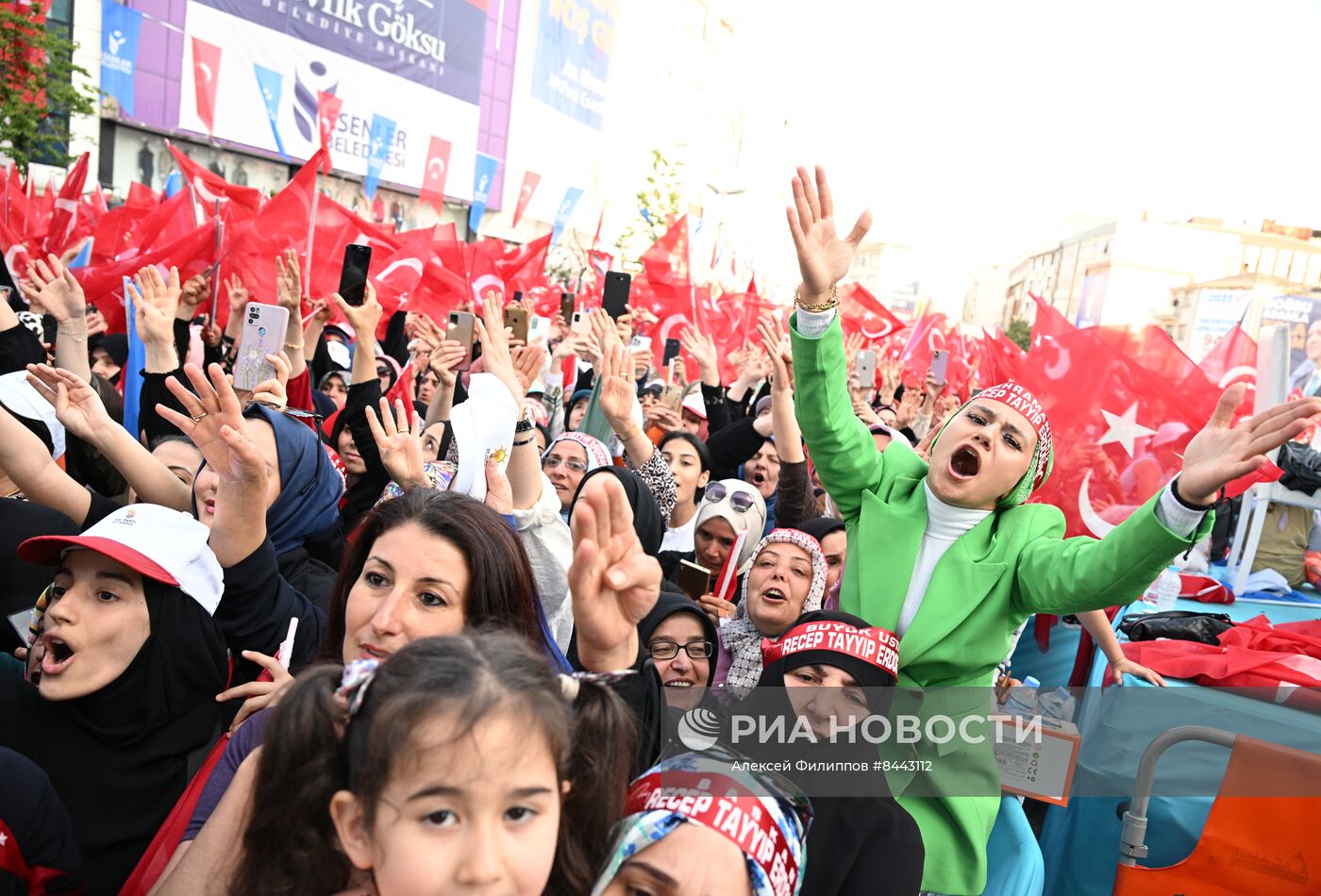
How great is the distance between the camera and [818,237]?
2.62m

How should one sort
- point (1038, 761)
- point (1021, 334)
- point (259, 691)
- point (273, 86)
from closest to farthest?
point (259, 691)
point (1038, 761)
point (273, 86)
point (1021, 334)

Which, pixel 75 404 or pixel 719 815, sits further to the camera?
pixel 75 404

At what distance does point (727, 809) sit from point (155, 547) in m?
1.36

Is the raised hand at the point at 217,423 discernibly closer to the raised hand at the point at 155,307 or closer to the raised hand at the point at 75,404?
the raised hand at the point at 75,404

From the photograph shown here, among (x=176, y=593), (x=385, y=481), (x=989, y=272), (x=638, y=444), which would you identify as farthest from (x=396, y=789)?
(x=989, y=272)

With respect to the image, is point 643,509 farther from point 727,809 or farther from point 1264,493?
point 1264,493

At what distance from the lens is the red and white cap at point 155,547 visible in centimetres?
198

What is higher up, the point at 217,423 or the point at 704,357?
the point at 704,357

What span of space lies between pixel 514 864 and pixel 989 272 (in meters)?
123

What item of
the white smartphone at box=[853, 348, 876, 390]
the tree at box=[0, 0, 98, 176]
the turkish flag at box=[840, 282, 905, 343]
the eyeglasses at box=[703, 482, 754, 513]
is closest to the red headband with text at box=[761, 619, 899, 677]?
the eyeglasses at box=[703, 482, 754, 513]

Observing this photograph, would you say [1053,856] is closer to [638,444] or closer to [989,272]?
[638,444]

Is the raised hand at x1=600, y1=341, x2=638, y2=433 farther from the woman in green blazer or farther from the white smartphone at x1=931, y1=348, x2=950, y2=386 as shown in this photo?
the white smartphone at x1=931, y1=348, x2=950, y2=386

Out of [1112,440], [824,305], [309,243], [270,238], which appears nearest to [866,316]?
[1112,440]

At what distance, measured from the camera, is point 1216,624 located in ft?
12.5
